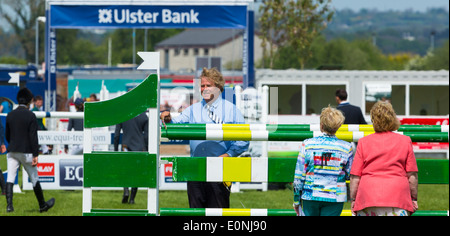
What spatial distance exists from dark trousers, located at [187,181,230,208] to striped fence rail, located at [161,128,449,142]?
0.78 meters

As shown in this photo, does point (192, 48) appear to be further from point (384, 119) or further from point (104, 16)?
point (384, 119)

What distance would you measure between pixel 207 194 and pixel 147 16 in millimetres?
9957

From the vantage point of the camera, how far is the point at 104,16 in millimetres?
Answer: 16156

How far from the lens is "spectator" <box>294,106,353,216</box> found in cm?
569

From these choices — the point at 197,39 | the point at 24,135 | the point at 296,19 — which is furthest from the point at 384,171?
the point at 197,39

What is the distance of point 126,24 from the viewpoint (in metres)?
16.1

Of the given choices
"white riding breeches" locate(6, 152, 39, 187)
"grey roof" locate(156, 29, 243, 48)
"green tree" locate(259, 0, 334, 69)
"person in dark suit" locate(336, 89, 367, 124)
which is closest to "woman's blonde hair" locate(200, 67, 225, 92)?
"white riding breeches" locate(6, 152, 39, 187)

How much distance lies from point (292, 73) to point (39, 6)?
3065 inches

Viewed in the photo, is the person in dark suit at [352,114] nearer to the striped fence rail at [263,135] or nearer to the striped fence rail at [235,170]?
the striped fence rail at [263,135]

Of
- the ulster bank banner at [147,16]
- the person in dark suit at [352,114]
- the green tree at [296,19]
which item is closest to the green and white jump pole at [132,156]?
the person in dark suit at [352,114]

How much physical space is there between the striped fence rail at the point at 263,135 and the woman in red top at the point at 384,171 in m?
0.47

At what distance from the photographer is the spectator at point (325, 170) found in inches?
224

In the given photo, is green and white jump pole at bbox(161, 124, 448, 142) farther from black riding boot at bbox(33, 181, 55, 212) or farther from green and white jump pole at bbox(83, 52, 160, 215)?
black riding boot at bbox(33, 181, 55, 212)
